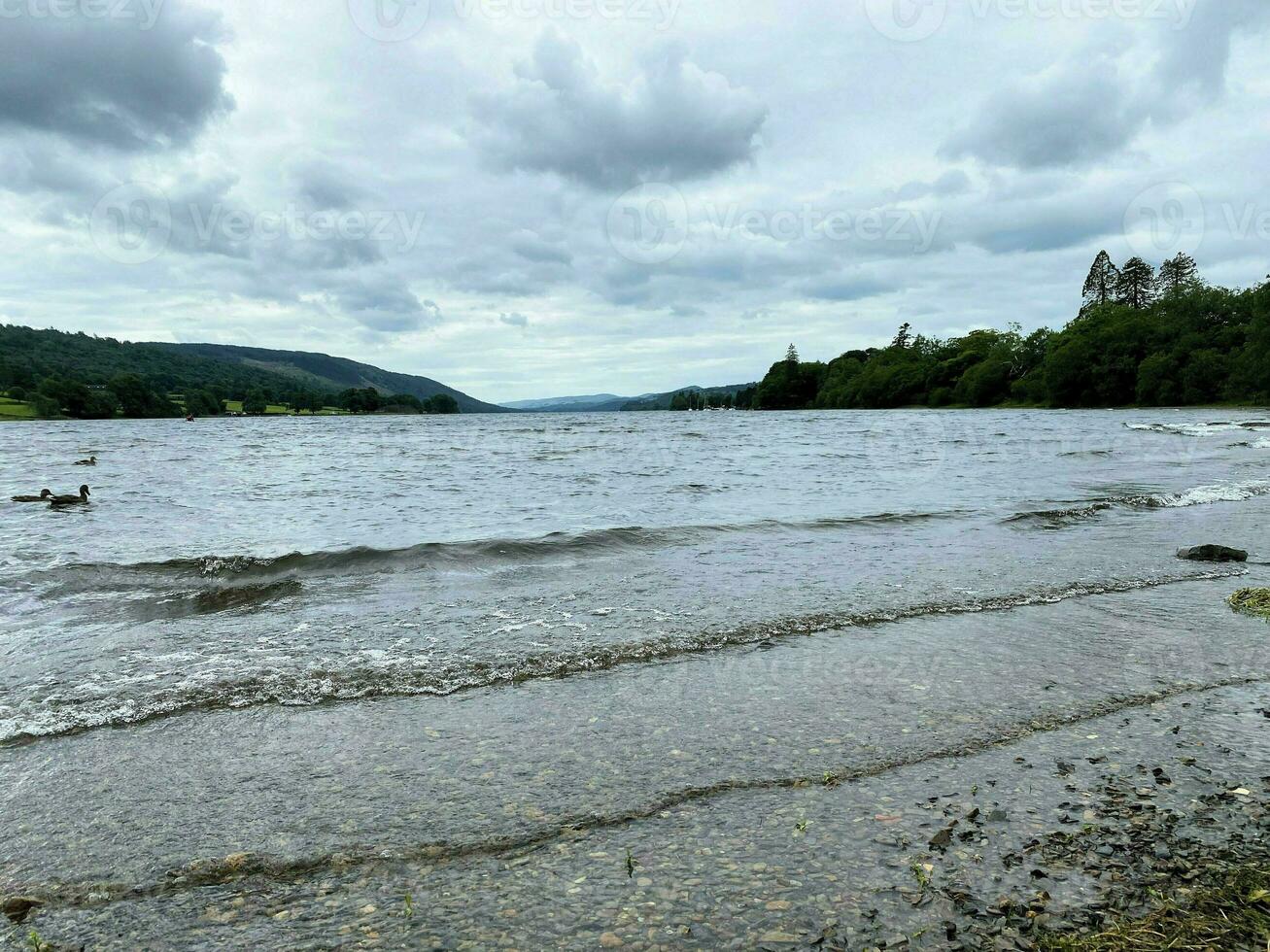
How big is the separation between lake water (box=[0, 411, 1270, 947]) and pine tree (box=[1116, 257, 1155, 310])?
530 ft

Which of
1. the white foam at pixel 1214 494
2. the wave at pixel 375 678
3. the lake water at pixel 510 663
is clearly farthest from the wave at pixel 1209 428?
the wave at pixel 375 678

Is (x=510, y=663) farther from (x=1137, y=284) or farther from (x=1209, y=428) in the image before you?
(x=1137, y=284)

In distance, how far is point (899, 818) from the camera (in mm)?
4375

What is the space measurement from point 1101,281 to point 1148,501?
167 metres

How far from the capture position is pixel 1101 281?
156000mm

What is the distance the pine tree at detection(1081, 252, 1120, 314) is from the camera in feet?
503

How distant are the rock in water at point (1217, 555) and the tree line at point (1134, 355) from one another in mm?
97823

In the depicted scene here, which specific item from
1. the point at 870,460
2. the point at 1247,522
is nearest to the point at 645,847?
the point at 1247,522

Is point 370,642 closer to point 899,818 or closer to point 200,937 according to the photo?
point 200,937

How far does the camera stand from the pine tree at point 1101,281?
15325 centimetres

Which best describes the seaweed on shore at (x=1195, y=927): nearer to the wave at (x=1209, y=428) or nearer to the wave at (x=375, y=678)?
the wave at (x=375, y=678)

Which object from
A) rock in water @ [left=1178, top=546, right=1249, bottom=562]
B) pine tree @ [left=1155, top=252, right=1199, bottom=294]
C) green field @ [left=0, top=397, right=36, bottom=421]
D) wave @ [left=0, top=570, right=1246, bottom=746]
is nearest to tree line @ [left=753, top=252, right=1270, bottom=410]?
pine tree @ [left=1155, top=252, right=1199, bottom=294]

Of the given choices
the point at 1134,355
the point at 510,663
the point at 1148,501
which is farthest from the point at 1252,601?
the point at 1134,355

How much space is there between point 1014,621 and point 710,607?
12.8ft
